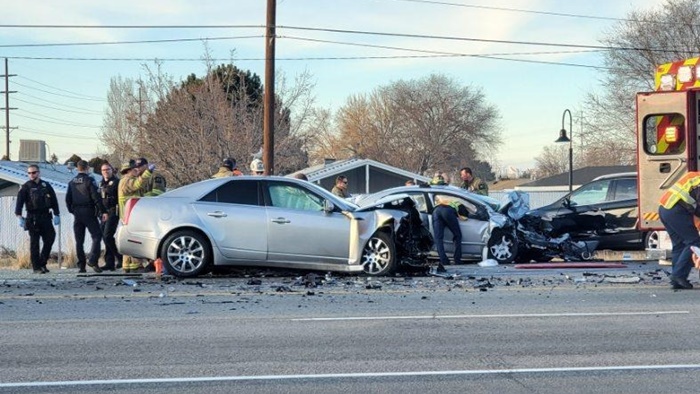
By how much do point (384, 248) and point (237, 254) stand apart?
2.15 meters

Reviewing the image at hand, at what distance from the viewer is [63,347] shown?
796 centimetres

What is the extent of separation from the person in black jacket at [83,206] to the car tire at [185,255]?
2293 millimetres

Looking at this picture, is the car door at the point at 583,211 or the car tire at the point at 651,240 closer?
the car tire at the point at 651,240

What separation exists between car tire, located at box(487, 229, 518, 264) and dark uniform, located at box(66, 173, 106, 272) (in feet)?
22.6

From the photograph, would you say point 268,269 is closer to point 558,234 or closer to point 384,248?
point 384,248

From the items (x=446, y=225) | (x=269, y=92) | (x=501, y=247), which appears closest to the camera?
(x=446, y=225)

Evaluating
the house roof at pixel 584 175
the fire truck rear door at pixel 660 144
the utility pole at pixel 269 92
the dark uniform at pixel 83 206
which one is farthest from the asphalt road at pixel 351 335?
the house roof at pixel 584 175

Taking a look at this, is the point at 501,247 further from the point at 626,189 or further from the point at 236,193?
the point at 236,193

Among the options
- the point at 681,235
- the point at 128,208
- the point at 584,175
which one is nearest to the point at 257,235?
the point at 128,208

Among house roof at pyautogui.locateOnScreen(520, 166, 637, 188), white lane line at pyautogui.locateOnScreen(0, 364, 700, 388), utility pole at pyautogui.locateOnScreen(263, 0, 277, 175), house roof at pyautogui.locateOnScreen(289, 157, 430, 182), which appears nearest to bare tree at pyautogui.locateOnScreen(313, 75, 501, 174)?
house roof at pyautogui.locateOnScreen(520, 166, 637, 188)

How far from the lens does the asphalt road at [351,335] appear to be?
657 centimetres

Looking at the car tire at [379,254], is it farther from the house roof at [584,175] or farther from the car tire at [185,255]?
the house roof at [584,175]

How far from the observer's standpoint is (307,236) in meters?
13.1

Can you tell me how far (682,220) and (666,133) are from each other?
2.55 m
